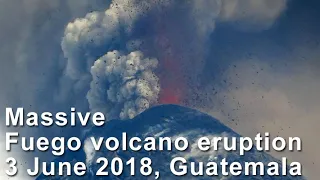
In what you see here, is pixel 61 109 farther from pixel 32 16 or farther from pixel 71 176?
pixel 32 16

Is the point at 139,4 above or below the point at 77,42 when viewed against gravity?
above

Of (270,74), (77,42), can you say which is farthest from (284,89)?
(77,42)

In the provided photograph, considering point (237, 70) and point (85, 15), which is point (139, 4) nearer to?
point (85, 15)

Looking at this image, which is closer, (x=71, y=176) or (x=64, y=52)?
(x=71, y=176)

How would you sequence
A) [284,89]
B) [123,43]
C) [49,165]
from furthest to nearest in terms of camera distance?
[123,43]
[284,89]
[49,165]

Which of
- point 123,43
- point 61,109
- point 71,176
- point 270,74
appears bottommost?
point 71,176

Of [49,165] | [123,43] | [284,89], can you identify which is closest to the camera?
[49,165]
